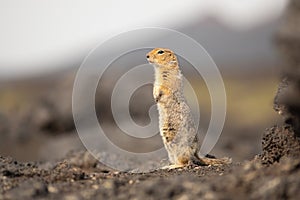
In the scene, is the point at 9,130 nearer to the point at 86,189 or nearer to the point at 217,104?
the point at 217,104

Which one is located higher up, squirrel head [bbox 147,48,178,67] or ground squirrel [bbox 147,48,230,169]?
squirrel head [bbox 147,48,178,67]

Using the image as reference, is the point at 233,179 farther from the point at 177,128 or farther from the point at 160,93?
the point at 160,93

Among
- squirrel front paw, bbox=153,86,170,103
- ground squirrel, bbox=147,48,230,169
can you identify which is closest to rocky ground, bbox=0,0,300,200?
ground squirrel, bbox=147,48,230,169

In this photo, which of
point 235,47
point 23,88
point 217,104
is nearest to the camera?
point 217,104

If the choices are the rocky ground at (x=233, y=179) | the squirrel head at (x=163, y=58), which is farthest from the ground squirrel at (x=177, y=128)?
the rocky ground at (x=233, y=179)

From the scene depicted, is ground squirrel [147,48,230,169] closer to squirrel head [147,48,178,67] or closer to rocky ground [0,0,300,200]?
squirrel head [147,48,178,67]

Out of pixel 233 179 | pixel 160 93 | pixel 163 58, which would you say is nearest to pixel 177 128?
pixel 160 93

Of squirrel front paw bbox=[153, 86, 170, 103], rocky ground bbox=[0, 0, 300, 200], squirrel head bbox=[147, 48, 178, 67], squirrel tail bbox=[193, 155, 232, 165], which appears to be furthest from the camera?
squirrel head bbox=[147, 48, 178, 67]

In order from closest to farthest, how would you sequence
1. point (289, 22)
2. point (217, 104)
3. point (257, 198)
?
1. point (257, 198)
2. point (289, 22)
3. point (217, 104)

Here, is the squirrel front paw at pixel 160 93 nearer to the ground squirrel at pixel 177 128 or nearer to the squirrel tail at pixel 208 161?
the ground squirrel at pixel 177 128

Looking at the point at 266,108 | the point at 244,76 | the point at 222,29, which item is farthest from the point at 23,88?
the point at 222,29
